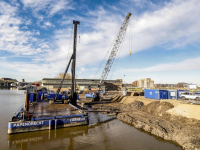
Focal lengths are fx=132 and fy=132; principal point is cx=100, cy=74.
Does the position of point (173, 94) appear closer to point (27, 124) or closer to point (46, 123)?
point (46, 123)

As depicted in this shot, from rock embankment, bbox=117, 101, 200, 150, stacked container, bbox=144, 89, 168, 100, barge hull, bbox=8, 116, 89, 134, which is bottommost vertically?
rock embankment, bbox=117, 101, 200, 150

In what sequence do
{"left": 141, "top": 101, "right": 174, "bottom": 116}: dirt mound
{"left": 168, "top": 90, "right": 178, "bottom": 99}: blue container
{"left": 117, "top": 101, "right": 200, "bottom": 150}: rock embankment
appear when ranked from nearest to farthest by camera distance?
{"left": 117, "top": 101, "right": 200, "bottom": 150}: rock embankment, {"left": 141, "top": 101, "right": 174, "bottom": 116}: dirt mound, {"left": 168, "top": 90, "right": 178, "bottom": 99}: blue container

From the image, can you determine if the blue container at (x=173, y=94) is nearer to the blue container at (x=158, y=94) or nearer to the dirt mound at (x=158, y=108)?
the blue container at (x=158, y=94)

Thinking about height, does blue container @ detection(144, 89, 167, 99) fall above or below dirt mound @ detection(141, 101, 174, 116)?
above

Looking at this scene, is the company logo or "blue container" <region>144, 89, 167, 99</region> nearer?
the company logo

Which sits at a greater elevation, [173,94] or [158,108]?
[173,94]

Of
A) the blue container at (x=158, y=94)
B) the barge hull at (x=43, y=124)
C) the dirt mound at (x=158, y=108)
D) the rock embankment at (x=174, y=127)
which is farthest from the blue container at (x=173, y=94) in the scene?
the barge hull at (x=43, y=124)

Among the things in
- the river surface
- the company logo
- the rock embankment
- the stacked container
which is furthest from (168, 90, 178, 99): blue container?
the company logo

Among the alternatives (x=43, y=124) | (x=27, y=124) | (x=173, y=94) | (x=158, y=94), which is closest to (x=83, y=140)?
(x=43, y=124)

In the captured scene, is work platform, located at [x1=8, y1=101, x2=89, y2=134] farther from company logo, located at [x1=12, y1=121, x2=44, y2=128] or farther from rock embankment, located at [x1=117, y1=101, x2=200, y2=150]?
rock embankment, located at [x1=117, y1=101, x2=200, y2=150]

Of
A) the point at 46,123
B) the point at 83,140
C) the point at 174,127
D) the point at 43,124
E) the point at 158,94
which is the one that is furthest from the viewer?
the point at 158,94

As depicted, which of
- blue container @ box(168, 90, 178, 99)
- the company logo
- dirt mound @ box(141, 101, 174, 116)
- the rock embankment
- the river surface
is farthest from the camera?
blue container @ box(168, 90, 178, 99)

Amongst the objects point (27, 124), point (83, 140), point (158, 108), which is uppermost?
point (27, 124)

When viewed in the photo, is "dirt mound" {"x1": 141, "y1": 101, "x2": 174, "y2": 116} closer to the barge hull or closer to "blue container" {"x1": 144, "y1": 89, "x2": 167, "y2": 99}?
"blue container" {"x1": 144, "y1": 89, "x2": 167, "y2": 99}
